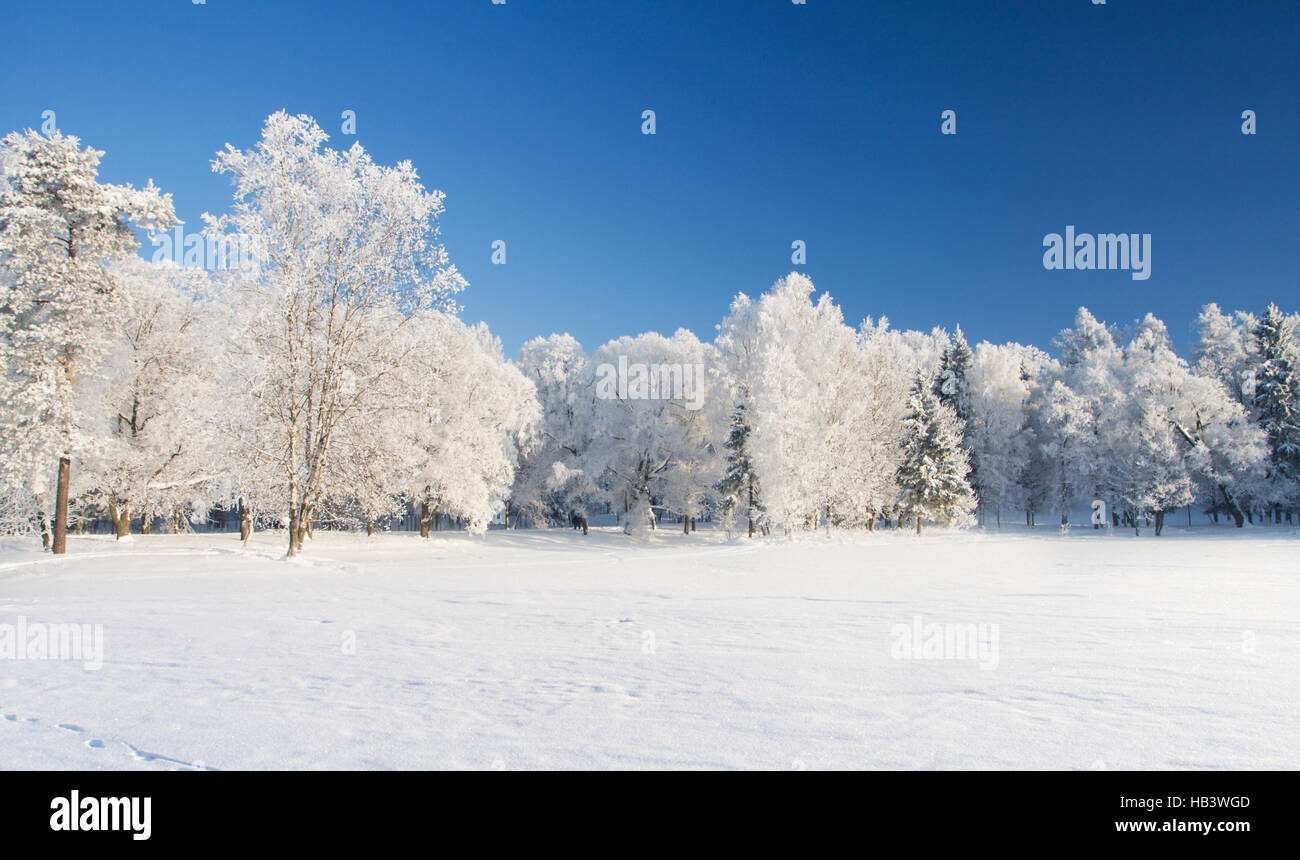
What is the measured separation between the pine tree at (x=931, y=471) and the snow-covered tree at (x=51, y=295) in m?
42.6

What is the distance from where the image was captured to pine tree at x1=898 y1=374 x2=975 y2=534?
43969 millimetres

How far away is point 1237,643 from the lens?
7590 millimetres

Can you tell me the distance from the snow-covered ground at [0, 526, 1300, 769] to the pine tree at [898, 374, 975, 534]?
30565 mm

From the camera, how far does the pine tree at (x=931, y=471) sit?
144ft

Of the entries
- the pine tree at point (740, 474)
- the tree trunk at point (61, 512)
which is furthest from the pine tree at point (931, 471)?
the tree trunk at point (61, 512)

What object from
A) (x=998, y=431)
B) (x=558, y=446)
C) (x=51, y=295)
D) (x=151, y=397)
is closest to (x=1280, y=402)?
(x=998, y=431)

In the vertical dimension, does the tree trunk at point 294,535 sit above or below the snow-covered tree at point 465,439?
below

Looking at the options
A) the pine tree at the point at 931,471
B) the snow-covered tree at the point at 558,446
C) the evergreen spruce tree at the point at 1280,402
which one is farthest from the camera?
the snow-covered tree at the point at 558,446

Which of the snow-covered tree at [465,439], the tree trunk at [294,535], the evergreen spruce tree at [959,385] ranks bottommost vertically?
the tree trunk at [294,535]

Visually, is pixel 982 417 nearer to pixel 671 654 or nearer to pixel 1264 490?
pixel 1264 490

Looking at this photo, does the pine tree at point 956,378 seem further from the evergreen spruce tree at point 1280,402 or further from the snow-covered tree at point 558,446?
the snow-covered tree at point 558,446
